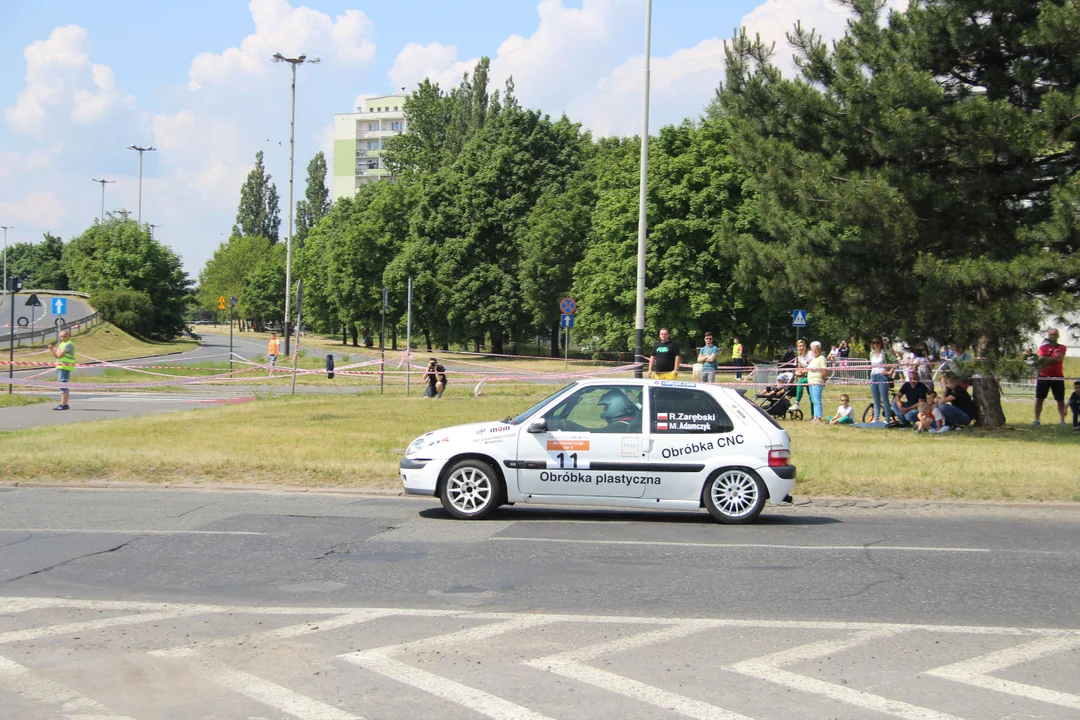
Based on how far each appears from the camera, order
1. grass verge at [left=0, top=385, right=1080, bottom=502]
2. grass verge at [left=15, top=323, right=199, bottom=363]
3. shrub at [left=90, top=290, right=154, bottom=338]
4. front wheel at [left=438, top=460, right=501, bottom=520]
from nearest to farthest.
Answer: front wheel at [left=438, top=460, right=501, bottom=520], grass verge at [left=0, top=385, right=1080, bottom=502], grass verge at [left=15, top=323, right=199, bottom=363], shrub at [left=90, top=290, right=154, bottom=338]

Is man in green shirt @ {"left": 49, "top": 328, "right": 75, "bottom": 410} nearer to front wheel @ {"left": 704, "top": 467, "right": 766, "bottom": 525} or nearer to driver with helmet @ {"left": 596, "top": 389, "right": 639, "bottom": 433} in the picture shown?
driver with helmet @ {"left": 596, "top": 389, "right": 639, "bottom": 433}

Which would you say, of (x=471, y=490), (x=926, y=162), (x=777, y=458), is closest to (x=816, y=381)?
(x=926, y=162)

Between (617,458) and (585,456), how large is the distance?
340mm

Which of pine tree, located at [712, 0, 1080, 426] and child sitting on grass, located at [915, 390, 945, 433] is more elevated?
pine tree, located at [712, 0, 1080, 426]

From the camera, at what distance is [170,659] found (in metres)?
6.00

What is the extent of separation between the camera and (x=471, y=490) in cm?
1130

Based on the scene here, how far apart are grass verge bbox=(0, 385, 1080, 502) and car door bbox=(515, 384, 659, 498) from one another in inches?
133

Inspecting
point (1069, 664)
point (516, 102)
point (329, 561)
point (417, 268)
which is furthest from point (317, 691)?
point (516, 102)

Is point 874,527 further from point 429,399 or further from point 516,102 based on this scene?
point 516,102

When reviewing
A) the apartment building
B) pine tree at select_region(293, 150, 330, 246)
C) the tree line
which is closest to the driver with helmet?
the tree line

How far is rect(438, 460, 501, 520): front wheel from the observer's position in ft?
36.8

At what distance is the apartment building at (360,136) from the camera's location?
539ft

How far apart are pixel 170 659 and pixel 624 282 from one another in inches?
1877

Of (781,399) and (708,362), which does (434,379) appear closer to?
(708,362)
